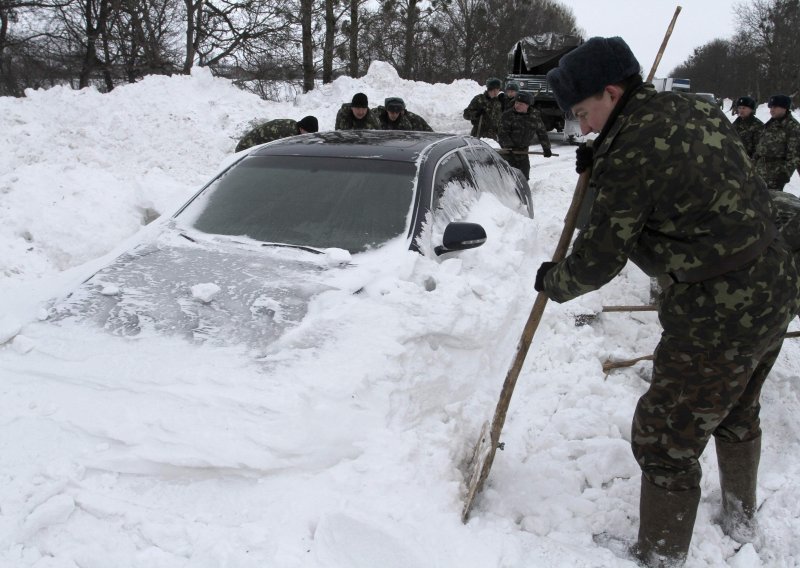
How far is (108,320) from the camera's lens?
8.91 feet

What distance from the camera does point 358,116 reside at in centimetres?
740

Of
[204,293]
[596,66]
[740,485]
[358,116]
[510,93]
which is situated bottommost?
[740,485]

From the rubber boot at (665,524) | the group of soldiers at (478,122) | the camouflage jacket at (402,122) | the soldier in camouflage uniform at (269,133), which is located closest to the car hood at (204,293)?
the rubber boot at (665,524)

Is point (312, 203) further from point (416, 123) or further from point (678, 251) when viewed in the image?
point (416, 123)

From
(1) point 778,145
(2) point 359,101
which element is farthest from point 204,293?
(1) point 778,145

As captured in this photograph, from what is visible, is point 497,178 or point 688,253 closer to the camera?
point 688,253

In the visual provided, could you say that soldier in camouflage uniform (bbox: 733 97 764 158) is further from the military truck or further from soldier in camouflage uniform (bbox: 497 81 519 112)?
the military truck

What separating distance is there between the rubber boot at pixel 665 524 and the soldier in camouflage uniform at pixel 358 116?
5.92 m

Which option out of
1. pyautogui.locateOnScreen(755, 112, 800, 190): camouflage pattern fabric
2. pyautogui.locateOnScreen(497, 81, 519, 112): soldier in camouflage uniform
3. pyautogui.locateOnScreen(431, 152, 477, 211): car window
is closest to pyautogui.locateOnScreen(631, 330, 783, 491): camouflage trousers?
pyautogui.locateOnScreen(431, 152, 477, 211): car window

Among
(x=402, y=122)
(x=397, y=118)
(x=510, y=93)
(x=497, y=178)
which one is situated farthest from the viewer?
(x=510, y=93)

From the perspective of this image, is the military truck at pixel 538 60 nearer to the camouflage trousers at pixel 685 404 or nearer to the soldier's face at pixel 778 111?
the soldier's face at pixel 778 111

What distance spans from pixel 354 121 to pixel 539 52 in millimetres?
12622

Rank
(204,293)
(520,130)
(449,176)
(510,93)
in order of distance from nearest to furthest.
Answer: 1. (204,293)
2. (449,176)
3. (520,130)
4. (510,93)

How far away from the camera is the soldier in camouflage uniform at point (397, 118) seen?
24.8 feet
